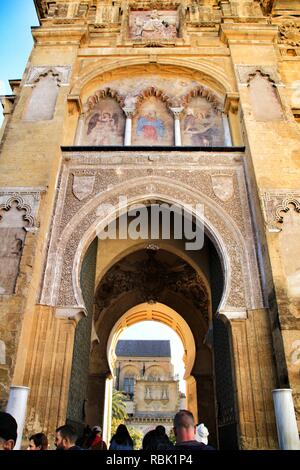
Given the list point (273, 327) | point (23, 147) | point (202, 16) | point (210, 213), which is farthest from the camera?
point (202, 16)

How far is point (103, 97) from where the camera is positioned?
29.8ft

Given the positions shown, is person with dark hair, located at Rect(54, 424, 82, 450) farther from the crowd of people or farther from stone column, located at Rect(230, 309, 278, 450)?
stone column, located at Rect(230, 309, 278, 450)

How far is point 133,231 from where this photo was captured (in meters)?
8.85

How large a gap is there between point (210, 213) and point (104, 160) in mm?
2402

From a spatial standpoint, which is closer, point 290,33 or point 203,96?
point 203,96

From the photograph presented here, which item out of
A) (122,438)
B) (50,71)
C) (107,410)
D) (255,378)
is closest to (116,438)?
(122,438)

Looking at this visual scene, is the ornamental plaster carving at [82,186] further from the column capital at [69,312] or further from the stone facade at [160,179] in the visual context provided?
the column capital at [69,312]

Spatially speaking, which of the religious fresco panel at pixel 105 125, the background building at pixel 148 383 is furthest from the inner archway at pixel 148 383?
the religious fresco panel at pixel 105 125

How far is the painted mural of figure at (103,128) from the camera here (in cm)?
834

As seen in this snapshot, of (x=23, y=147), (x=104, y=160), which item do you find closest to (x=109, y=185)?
(x=104, y=160)

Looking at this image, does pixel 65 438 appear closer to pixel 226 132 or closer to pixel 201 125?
pixel 226 132

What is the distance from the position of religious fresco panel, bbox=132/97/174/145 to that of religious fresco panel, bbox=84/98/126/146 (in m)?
0.37

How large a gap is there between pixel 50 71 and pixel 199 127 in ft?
12.0
